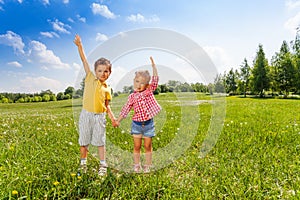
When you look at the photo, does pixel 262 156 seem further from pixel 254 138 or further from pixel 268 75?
pixel 268 75

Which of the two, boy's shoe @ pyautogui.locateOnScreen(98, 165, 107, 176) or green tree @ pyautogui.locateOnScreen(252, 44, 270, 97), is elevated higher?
green tree @ pyautogui.locateOnScreen(252, 44, 270, 97)

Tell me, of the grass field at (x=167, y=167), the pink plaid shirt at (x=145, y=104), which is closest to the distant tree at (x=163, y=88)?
the grass field at (x=167, y=167)

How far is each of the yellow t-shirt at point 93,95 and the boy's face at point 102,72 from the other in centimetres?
6

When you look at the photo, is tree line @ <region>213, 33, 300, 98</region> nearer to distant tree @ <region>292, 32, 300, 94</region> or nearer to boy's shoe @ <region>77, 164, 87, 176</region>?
distant tree @ <region>292, 32, 300, 94</region>

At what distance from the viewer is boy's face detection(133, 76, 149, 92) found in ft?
12.6

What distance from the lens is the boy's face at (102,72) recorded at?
3734mm

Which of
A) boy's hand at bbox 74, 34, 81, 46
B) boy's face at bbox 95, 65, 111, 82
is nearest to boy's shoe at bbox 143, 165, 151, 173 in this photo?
boy's face at bbox 95, 65, 111, 82

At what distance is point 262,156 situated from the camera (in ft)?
14.7

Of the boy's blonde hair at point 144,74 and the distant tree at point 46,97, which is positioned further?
the distant tree at point 46,97

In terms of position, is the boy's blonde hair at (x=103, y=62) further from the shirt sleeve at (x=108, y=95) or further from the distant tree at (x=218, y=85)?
the distant tree at (x=218, y=85)

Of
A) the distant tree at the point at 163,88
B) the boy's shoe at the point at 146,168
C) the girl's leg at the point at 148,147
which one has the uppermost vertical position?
the distant tree at the point at 163,88

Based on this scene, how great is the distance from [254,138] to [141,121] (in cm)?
302

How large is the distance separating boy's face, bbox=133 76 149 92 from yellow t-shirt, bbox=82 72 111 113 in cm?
45

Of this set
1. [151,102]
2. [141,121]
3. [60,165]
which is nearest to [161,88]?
[151,102]
